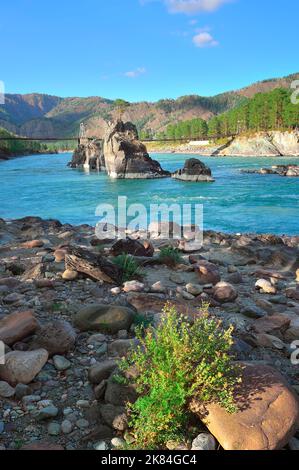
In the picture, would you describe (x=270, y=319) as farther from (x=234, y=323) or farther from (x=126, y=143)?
(x=126, y=143)

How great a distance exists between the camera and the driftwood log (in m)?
7.32

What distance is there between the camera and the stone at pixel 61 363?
14.3ft

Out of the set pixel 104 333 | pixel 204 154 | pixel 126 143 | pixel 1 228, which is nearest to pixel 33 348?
pixel 104 333

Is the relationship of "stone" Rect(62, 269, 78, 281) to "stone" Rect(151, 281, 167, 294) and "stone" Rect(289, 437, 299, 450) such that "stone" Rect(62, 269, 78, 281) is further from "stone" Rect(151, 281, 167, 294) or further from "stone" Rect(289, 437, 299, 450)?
"stone" Rect(289, 437, 299, 450)

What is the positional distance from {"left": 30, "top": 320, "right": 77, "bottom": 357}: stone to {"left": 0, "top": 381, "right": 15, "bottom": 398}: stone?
2.21 ft

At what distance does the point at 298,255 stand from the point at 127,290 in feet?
24.8

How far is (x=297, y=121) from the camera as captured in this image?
111 meters

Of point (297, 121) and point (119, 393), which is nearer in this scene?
point (119, 393)

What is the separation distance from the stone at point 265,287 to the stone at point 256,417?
458 centimetres

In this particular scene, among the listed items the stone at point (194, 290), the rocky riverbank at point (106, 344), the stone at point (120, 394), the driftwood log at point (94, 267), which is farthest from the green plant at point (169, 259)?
the stone at point (120, 394)

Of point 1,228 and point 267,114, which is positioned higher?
point 267,114

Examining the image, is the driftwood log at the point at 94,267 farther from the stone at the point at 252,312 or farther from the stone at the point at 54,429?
the stone at the point at 54,429

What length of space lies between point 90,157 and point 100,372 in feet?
310

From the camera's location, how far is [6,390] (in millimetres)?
3885
